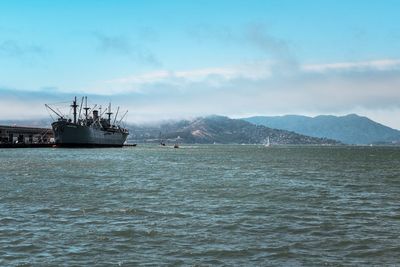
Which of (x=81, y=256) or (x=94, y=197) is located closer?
(x=81, y=256)

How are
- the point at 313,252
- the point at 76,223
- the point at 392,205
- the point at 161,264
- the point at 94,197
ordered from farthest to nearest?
the point at 94,197
the point at 392,205
the point at 76,223
the point at 313,252
the point at 161,264

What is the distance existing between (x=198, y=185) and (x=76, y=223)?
24.4m

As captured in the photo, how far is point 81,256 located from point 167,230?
596cm

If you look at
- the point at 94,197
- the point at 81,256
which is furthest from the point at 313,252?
the point at 94,197

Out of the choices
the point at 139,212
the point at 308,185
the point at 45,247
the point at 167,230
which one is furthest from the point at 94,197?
the point at 308,185

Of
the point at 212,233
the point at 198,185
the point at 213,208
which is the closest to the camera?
the point at 212,233

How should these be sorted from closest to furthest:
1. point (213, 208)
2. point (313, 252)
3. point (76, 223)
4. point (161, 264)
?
point (161, 264)
point (313, 252)
point (76, 223)
point (213, 208)

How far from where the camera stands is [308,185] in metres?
51.3

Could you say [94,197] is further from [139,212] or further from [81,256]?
[81,256]

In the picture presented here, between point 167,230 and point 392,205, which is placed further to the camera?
point 392,205

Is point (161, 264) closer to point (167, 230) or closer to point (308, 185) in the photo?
point (167, 230)

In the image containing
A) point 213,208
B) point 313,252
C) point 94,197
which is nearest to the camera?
point 313,252

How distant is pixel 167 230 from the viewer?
24.5m

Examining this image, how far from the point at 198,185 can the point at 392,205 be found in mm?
19868
